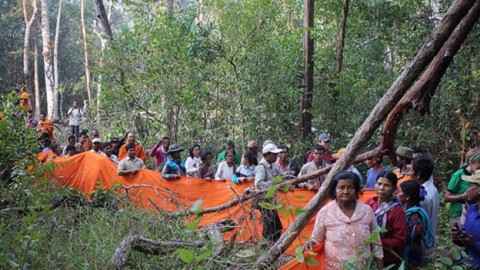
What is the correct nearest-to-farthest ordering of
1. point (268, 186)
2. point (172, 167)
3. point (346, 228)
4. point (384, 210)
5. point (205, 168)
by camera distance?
1. point (346, 228)
2. point (384, 210)
3. point (268, 186)
4. point (172, 167)
5. point (205, 168)

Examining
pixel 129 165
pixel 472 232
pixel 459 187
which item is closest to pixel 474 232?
pixel 472 232

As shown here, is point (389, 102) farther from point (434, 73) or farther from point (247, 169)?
point (247, 169)

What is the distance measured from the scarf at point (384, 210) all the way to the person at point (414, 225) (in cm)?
22

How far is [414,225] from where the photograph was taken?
4309mm

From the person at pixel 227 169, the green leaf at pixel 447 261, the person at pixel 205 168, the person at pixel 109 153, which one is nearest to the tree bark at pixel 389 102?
the green leaf at pixel 447 261

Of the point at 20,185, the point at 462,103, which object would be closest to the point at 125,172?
the point at 20,185

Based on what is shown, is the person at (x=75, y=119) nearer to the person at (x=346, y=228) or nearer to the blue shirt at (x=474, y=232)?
the person at (x=346, y=228)

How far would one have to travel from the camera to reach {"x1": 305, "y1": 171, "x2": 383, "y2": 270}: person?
152 inches

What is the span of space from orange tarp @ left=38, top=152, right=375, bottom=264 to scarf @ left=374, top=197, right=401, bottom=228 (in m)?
1.74

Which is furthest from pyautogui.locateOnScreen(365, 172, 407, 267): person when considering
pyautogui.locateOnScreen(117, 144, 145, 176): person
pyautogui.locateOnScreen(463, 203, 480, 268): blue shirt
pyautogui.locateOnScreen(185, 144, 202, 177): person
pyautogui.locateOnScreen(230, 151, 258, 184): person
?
pyautogui.locateOnScreen(185, 144, 202, 177): person

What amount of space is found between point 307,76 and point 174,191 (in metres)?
5.07

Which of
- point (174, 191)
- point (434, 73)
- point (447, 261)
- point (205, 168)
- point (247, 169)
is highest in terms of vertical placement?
point (434, 73)

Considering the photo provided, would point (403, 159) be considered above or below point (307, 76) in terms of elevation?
below

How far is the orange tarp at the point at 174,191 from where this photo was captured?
20.2 ft
